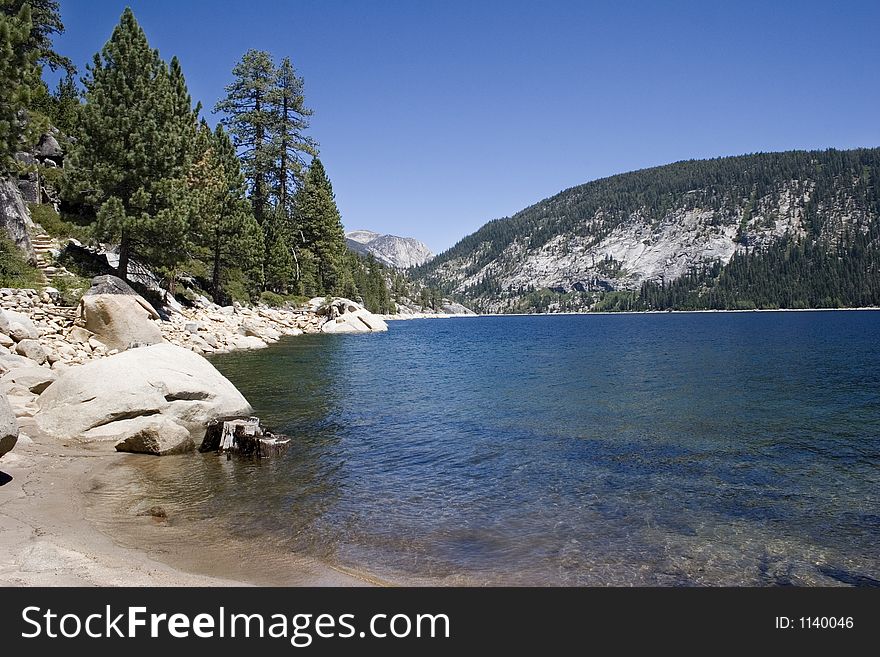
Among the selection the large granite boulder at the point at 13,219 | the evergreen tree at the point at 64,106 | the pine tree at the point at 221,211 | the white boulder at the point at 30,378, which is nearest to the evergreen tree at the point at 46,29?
the evergreen tree at the point at 64,106

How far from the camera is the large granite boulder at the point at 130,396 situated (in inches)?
534

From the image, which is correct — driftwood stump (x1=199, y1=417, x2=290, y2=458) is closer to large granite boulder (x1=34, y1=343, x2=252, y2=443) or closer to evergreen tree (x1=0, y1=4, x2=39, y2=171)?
large granite boulder (x1=34, y1=343, x2=252, y2=443)

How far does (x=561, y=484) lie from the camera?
1164 cm

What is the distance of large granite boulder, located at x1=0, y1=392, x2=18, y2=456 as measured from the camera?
9.38 m

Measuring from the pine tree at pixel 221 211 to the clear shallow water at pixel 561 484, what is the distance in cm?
2678

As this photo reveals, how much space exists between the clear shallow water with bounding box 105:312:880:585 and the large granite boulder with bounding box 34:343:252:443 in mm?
2042

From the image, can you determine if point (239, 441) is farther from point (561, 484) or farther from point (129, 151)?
point (129, 151)

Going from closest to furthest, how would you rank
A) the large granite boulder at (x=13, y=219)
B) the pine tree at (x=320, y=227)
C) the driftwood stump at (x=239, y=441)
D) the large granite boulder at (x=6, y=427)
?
the large granite boulder at (x=6, y=427) < the driftwood stump at (x=239, y=441) < the large granite boulder at (x=13, y=219) < the pine tree at (x=320, y=227)

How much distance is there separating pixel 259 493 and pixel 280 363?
22.6 m

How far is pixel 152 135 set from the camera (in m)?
33.1

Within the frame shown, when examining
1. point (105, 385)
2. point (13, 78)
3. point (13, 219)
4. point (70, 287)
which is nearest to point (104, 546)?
point (105, 385)

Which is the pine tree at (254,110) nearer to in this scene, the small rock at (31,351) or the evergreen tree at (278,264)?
the evergreen tree at (278,264)
